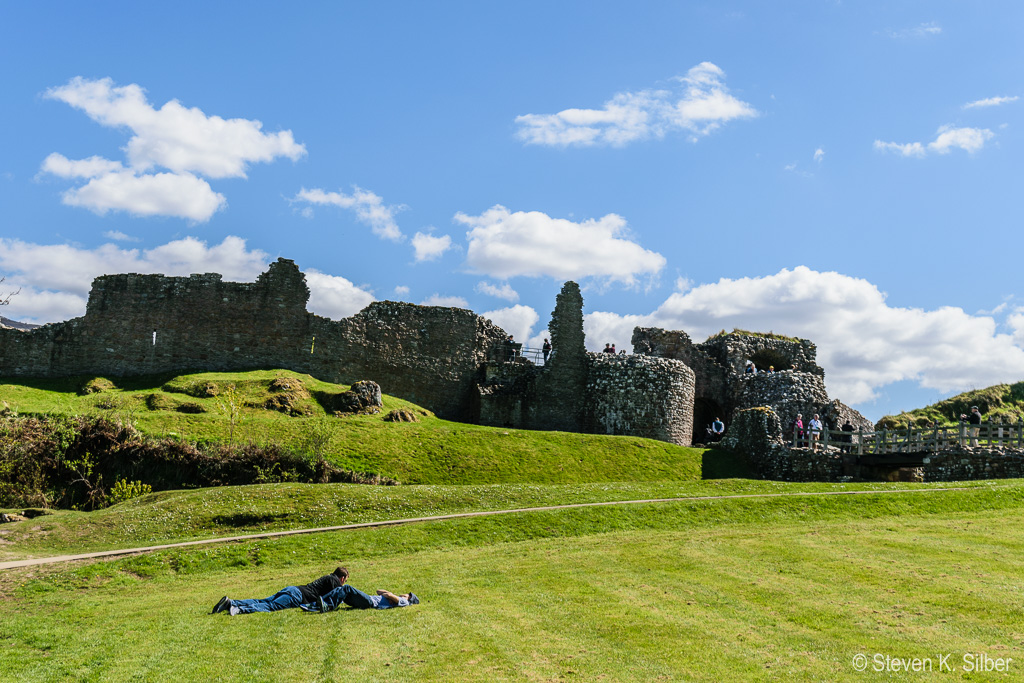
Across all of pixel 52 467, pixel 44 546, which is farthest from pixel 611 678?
pixel 52 467

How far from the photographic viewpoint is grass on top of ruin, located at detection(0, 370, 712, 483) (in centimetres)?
3109

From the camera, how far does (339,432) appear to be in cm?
3300

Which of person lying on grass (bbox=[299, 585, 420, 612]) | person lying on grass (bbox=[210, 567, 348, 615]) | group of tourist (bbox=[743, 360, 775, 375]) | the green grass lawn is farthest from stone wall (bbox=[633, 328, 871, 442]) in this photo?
person lying on grass (bbox=[210, 567, 348, 615])

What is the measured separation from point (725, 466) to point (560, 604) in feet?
81.2

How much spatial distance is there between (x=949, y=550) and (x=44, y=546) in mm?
20934

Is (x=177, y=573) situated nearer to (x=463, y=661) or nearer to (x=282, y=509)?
(x=282, y=509)

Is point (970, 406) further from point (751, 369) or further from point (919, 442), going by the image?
point (919, 442)

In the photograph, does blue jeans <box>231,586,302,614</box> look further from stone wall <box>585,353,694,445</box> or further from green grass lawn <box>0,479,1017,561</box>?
stone wall <box>585,353,694,445</box>

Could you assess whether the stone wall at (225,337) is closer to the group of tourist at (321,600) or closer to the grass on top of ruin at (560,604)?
the grass on top of ruin at (560,604)

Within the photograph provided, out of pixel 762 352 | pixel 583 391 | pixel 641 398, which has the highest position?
pixel 762 352

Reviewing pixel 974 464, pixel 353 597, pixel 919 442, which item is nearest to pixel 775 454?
pixel 919 442

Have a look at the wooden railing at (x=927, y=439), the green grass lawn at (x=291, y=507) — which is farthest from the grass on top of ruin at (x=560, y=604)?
the wooden railing at (x=927, y=439)

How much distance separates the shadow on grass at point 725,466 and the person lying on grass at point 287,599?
76.7 feet

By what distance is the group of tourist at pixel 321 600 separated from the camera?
13.8 m
